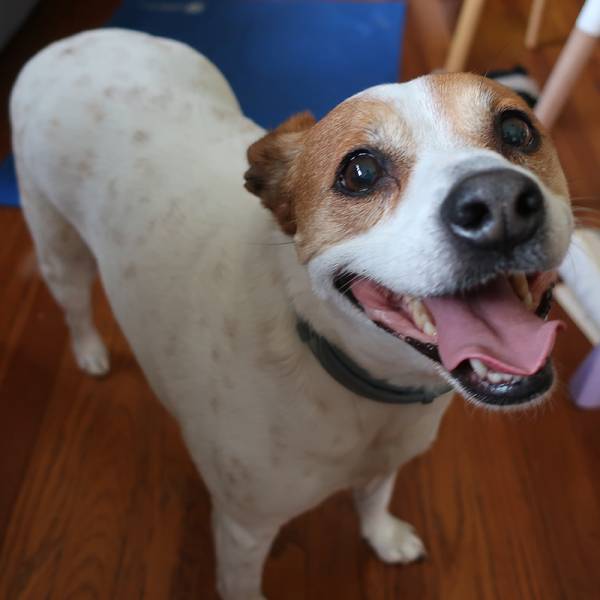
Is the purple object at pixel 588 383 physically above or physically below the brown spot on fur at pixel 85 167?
below

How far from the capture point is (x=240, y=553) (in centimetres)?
118

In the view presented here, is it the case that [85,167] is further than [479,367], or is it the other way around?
[85,167]

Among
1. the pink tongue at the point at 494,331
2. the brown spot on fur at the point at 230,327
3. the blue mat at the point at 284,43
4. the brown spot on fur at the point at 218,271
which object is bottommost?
the blue mat at the point at 284,43

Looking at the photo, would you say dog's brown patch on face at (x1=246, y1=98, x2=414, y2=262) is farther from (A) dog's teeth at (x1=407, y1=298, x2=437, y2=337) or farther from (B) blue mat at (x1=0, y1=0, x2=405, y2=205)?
(B) blue mat at (x1=0, y1=0, x2=405, y2=205)

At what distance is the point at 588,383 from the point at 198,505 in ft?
3.38

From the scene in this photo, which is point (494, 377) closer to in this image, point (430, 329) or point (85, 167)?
point (430, 329)

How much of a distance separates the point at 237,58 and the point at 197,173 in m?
1.80

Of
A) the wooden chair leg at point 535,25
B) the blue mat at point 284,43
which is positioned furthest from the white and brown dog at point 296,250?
the wooden chair leg at point 535,25

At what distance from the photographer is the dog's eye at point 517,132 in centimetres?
86

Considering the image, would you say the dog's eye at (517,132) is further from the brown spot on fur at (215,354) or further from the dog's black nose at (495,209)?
the brown spot on fur at (215,354)

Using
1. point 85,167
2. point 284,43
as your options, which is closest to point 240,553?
point 85,167

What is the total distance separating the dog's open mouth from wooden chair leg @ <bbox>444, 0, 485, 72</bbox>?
6.38 ft

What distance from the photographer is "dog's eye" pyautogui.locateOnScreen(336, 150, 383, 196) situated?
2.76 feet

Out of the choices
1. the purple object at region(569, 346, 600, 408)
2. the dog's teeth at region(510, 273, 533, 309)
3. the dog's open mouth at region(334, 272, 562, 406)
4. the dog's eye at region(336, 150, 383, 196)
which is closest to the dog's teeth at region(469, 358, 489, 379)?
the dog's open mouth at region(334, 272, 562, 406)
